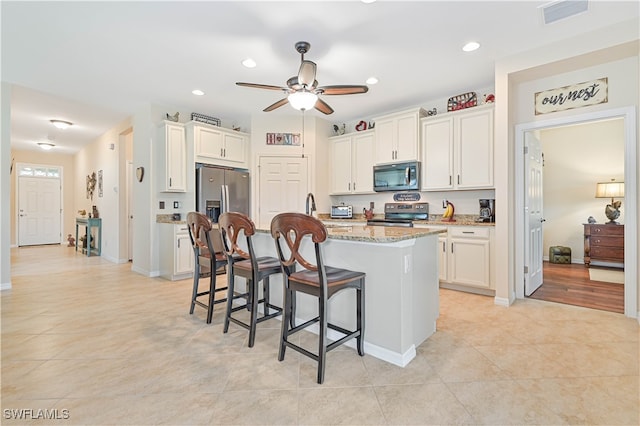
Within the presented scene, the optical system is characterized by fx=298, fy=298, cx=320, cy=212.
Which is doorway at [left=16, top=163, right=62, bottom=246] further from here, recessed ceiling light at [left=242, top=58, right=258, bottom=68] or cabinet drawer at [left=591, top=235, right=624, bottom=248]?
cabinet drawer at [left=591, top=235, right=624, bottom=248]

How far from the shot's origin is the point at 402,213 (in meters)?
4.76

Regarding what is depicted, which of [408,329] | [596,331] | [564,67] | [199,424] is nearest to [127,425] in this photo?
[199,424]

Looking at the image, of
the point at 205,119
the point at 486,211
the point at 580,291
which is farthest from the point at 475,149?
the point at 205,119

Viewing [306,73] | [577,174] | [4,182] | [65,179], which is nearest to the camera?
[306,73]

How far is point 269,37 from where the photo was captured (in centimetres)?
278

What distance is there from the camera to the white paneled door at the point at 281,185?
5180 millimetres

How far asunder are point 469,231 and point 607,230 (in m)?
3.14

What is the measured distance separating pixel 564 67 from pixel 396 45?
172cm

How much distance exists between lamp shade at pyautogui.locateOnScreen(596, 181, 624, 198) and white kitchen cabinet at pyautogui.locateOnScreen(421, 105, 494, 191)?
3.02 metres

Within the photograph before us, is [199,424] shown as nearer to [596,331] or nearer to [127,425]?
[127,425]

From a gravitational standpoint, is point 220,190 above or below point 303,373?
above

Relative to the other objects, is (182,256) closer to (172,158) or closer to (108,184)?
(172,158)

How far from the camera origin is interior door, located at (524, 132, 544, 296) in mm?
3455

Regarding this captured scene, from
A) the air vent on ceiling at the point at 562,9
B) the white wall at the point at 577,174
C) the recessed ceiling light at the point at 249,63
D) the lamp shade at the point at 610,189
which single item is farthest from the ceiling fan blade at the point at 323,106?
the lamp shade at the point at 610,189
